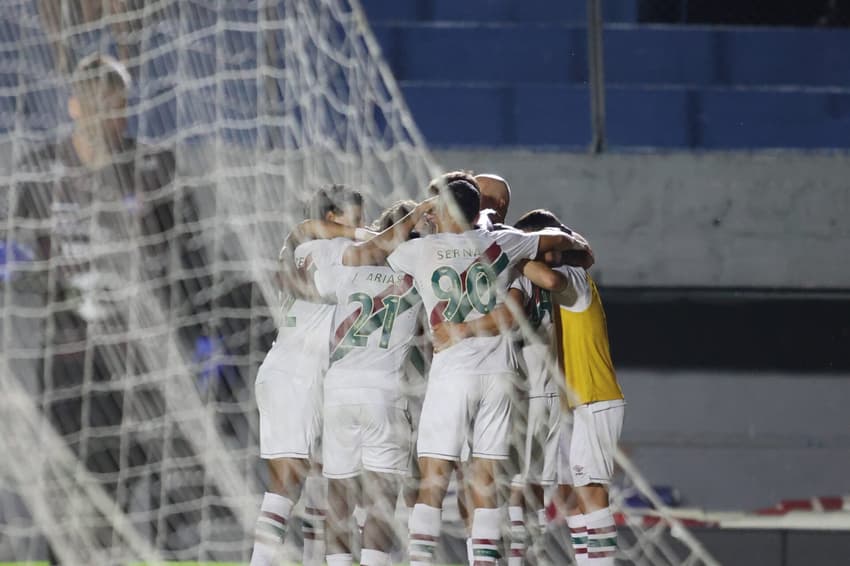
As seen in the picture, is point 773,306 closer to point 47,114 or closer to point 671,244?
point 671,244

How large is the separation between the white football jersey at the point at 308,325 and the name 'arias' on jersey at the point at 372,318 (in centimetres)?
5

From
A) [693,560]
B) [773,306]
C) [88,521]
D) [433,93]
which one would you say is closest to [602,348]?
[693,560]

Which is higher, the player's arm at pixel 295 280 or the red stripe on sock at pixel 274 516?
the player's arm at pixel 295 280

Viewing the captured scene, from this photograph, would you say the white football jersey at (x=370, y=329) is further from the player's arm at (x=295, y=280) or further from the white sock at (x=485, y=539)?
the white sock at (x=485, y=539)

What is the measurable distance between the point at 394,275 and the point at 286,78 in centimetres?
198

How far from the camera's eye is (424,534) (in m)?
3.92

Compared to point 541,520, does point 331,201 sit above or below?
above

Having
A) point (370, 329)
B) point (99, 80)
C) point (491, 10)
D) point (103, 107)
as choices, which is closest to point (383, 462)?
point (370, 329)

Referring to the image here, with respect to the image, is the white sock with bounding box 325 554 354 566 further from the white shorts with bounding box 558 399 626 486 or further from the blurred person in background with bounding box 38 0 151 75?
the blurred person in background with bounding box 38 0 151 75

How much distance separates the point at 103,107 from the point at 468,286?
1390mm

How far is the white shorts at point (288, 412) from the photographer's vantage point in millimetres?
4191

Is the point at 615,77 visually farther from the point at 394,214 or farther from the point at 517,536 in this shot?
the point at 517,536

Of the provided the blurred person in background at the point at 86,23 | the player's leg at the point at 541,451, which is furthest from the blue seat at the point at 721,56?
the player's leg at the point at 541,451

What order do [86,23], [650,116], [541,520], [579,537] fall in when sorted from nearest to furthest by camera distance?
[579,537], [541,520], [86,23], [650,116]
